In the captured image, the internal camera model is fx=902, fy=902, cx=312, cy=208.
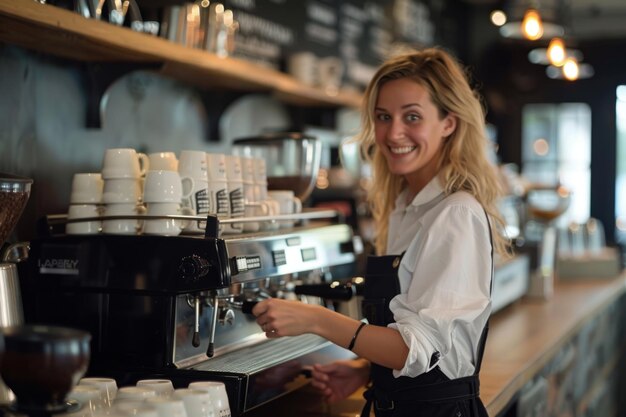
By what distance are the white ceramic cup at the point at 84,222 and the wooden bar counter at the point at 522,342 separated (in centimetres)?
56

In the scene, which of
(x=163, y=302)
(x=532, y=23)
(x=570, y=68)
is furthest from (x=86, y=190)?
(x=570, y=68)

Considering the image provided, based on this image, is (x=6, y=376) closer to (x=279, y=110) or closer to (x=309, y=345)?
(x=309, y=345)

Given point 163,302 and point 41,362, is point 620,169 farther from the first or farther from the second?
point 41,362

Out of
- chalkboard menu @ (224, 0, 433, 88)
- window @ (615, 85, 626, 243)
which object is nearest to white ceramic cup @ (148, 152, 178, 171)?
chalkboard menu @ (224, 0, 433, 88)

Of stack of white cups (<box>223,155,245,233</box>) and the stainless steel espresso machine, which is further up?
stack of white cups (<box>223,155,245,233</box>)

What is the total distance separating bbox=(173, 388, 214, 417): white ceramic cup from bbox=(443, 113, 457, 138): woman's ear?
891 millimetres

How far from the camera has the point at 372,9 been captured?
5.61m

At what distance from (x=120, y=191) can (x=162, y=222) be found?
134 mm

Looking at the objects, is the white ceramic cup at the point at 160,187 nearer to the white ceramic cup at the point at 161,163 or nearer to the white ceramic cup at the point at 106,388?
the white ceramic cup at the point at 161,163

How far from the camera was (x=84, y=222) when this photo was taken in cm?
198

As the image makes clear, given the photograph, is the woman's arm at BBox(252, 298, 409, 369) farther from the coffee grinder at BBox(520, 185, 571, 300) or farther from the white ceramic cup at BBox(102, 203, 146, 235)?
the coffee grinder at BBox(520, 185, 571, 300)

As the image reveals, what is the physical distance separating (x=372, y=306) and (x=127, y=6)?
3.50ft

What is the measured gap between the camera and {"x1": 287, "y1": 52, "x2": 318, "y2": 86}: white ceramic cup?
160 inches

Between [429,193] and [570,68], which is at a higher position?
[570,68]
